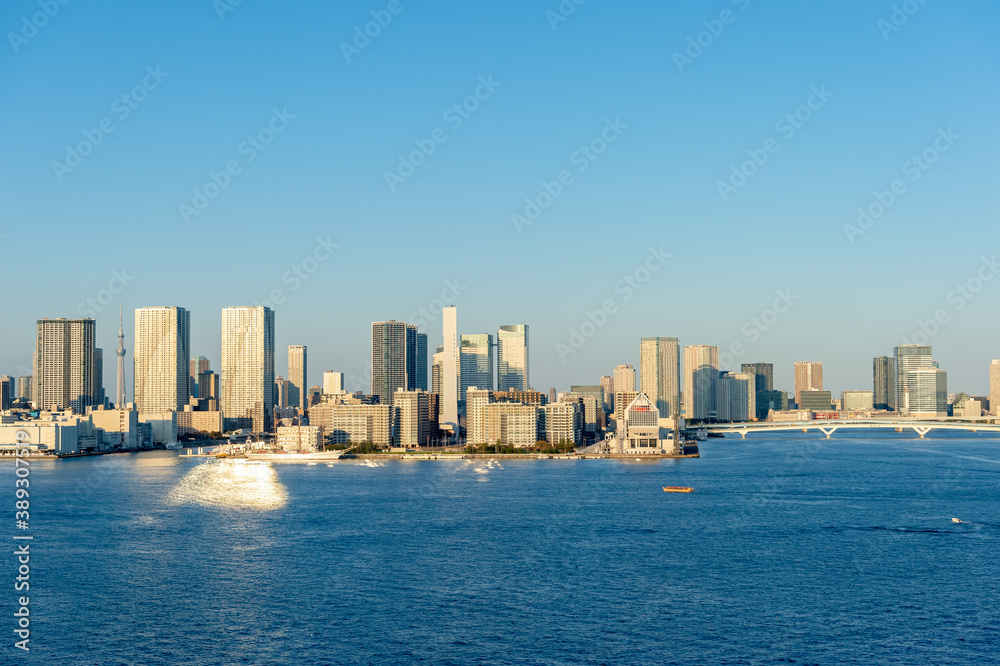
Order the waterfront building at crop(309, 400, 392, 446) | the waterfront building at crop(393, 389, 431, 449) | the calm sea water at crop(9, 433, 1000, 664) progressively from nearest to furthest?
the calm sea water at crop(9, 433, 1000, 664), the waterfront building at crop(309, 400, 392, 446), the waterfront building at crop(393, 389, 431, 449)

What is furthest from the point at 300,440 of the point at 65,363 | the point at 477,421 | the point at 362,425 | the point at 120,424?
the point at 65,363

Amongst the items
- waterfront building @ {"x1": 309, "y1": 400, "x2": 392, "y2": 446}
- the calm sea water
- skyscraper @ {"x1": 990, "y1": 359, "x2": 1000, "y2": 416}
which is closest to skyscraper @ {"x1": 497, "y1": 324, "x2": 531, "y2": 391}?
waterfront building @ {"x1": 309, "y1": 400, "x2": 392, "y2": 446}

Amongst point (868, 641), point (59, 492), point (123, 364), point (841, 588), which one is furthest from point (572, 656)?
point (123, 364)

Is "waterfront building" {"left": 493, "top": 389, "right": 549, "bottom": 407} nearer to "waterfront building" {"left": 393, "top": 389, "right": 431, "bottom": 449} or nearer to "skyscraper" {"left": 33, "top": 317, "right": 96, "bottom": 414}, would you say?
"waterfront building" {"left": 393, "top": 389, "right": 431, "bottom": 449}

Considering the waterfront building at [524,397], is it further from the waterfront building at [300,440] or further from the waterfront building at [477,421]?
the waterfront building at [300,440]

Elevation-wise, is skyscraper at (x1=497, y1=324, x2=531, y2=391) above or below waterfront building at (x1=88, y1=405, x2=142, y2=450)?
above

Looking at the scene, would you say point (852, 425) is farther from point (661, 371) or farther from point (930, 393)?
point (930, 393)
